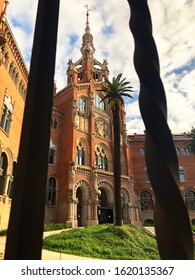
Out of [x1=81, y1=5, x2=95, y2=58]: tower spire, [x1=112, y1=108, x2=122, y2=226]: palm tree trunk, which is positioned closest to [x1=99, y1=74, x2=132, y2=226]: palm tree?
[x1=112, y1=108, x2=122, y2=226]: palm tree trunk

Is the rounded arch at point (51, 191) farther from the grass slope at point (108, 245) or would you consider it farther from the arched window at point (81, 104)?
the arched window at point (81, 104)

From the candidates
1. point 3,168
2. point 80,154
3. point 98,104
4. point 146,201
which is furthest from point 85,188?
point 98,104

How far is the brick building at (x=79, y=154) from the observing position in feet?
63.3

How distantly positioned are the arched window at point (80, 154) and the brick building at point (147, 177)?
497 inches

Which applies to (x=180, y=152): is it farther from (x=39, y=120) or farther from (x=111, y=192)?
(x=39, y=120)

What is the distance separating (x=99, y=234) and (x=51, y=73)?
54.6ft

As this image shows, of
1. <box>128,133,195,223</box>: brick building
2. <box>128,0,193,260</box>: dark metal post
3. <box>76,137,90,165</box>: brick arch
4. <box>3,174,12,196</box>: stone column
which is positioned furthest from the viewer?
<box>128,133,195,223</box>: brick building

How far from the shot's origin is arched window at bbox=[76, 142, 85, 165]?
103ft

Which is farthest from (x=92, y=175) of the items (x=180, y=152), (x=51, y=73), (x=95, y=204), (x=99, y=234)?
(x=51, y=73)

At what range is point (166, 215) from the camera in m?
1.24

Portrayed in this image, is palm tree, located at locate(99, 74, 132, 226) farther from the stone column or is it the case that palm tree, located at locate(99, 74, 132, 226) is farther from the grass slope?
the stone column

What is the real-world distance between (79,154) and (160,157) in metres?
30.6

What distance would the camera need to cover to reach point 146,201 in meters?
37.4

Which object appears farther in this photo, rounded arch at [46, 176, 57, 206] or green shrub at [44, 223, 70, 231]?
rounded arch at [46, 176, 57, 206]
